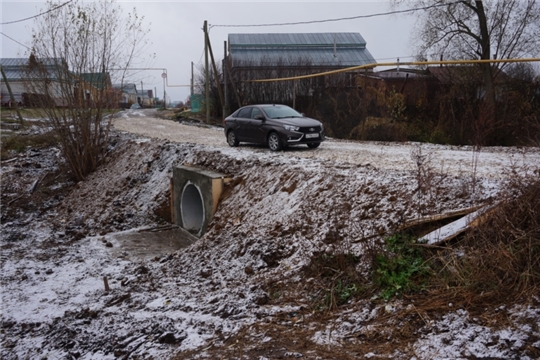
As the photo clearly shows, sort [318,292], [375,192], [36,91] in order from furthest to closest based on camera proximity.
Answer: [36,91] < [375,192] < [318,292]

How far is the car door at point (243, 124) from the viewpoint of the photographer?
1399 cm

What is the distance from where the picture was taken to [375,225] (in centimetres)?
638

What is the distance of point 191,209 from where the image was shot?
12.4 m

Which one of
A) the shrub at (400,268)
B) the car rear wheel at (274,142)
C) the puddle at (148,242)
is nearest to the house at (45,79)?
the puddle at (148,242)

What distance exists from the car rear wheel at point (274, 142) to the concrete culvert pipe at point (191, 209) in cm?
244

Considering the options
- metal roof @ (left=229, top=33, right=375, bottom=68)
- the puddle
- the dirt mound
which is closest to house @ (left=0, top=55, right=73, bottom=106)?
the dirt mound

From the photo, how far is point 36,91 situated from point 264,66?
41.7 ft

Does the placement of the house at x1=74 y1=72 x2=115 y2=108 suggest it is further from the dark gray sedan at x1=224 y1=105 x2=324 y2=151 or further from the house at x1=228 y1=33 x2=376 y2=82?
the house at x1=228 y1=33 x2=376 y2=82

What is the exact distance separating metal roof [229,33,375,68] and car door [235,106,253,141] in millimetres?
22204

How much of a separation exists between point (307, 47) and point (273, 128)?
26198mm

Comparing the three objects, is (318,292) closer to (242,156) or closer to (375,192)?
(375,192)

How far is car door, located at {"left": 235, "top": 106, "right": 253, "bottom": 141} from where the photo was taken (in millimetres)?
13994

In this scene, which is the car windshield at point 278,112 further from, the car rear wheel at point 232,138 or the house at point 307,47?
the house at point 307,47

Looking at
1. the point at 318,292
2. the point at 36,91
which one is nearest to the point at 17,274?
the point at 318,292
